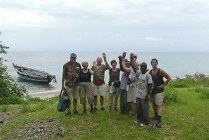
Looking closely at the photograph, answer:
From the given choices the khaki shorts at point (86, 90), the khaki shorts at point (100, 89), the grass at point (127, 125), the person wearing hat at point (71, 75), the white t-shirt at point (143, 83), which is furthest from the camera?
the khaki shorts at point (100, 89)

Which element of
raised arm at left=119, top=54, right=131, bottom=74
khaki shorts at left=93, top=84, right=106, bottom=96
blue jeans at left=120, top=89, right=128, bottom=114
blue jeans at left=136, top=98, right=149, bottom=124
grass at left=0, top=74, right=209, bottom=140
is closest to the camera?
grass at left=0, top=74, right=209, bottom=140

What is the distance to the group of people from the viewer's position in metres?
10.7

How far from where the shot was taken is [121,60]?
38.0 feet

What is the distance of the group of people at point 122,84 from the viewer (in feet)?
→ 35.0

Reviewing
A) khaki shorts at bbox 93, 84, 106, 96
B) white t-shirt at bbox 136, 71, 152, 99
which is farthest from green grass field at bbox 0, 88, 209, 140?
white t-shirt at bbox 136, 71, 152, 99

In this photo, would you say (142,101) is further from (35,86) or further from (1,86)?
(35,86)

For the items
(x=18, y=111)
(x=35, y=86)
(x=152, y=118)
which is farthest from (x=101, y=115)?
(x=35, y=86)

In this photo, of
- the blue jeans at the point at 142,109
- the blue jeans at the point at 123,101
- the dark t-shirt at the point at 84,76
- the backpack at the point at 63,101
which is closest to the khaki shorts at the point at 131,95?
the blue jeans at the point at 123,101

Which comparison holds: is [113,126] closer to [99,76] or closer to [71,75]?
[99,76]

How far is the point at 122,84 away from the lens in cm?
1192

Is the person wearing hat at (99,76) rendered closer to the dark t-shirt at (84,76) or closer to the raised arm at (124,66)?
the dark t-shirt at (84,76)

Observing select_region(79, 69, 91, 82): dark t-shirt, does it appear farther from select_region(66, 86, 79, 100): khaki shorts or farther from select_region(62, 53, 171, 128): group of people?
select_region(66, 86, 79, 100): khaki shorts

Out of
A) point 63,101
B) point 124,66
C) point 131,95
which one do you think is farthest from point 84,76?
point 131,95

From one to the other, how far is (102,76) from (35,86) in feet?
120
